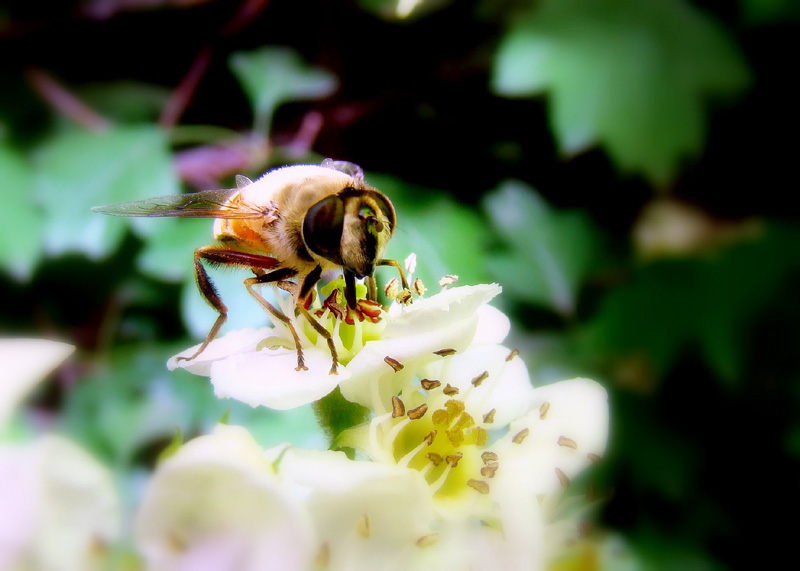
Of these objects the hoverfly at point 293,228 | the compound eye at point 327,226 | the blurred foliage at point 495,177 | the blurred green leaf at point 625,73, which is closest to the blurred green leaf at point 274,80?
the blurred foliage at point 495,177

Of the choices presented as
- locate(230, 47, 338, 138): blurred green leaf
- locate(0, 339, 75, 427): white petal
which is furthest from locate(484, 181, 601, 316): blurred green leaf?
locate(0, 339, 75, 427): white petal

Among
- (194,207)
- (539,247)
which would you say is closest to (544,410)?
(194,207)

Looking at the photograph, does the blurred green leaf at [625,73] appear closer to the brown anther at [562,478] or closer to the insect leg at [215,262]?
the insect leg at [215,262]

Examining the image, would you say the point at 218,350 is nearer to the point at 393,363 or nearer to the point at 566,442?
the point at 393,363

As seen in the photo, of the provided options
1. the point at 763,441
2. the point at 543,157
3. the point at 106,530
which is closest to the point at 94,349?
the point at 543,157

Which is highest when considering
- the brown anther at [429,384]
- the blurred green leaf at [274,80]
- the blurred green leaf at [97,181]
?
Result: the brown anther at [429,384]

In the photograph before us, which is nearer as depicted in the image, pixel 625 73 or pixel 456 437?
pixel 456 437

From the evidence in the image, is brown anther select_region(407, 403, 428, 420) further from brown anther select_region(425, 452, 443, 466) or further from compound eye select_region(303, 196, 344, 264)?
compound eye select_region(303, 196, 344, 264)
